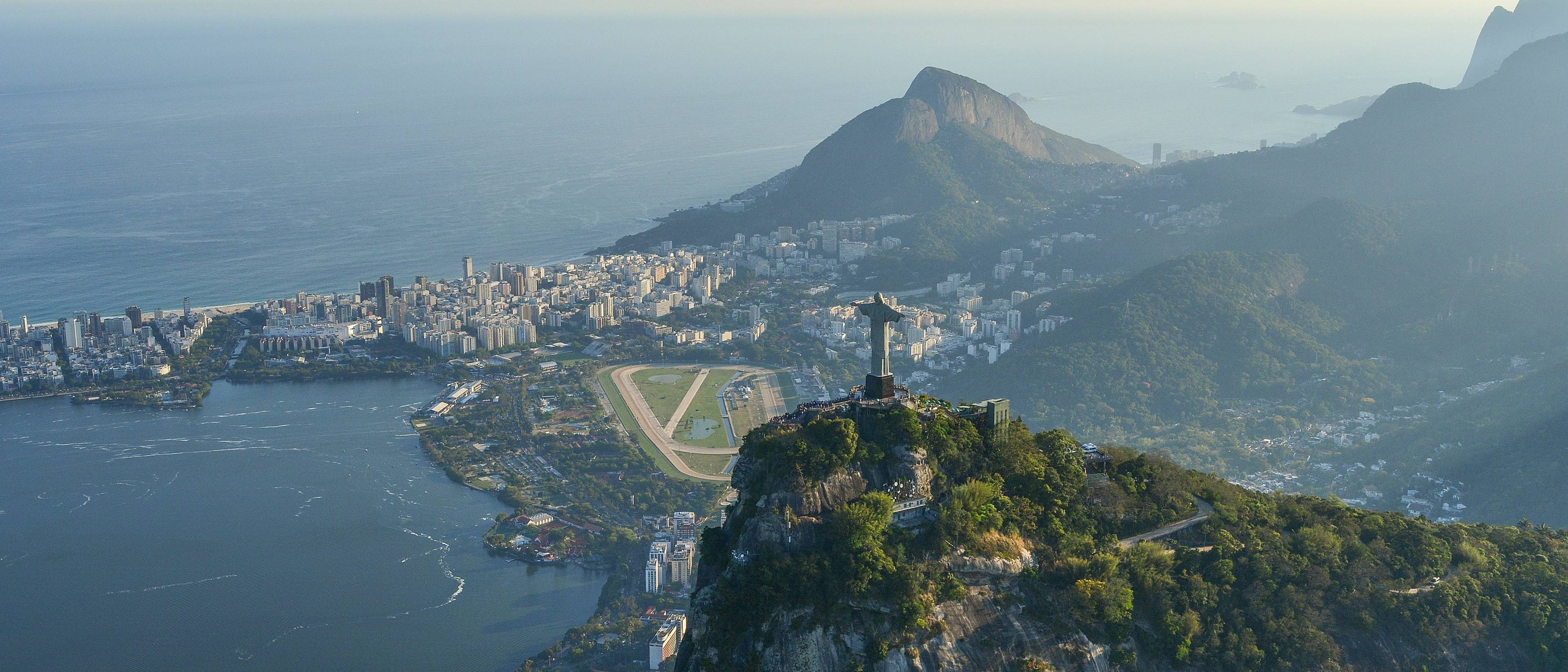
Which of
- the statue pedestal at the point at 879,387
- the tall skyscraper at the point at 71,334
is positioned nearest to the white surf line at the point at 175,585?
the statue pedestal at the point at 879,387

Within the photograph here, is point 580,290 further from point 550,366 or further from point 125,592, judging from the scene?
point 125,592

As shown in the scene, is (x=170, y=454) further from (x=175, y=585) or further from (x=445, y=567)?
(x=445, y=567)

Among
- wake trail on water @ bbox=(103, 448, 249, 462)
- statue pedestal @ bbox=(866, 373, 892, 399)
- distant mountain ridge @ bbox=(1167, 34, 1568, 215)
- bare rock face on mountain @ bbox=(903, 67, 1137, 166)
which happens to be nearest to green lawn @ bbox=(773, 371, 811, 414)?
wake trail on water @ bbox=(103, 448, 249, 462)

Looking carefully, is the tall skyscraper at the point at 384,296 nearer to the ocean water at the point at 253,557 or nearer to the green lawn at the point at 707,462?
the ocean water at the point at 253,557

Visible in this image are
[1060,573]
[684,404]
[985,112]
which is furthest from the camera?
[985,112]

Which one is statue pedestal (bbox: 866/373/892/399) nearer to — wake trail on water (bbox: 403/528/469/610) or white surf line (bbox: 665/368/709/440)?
wake trail on water (bbox: 403/528/469/610)

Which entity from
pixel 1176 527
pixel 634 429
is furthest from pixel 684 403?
pixel 1176 527
